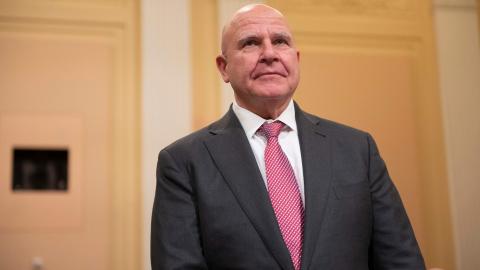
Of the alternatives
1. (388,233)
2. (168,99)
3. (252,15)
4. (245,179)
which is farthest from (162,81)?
(388,233)

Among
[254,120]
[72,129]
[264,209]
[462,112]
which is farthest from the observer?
[462,112]

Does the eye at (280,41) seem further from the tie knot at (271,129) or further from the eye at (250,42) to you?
the tie knot at (271,129)

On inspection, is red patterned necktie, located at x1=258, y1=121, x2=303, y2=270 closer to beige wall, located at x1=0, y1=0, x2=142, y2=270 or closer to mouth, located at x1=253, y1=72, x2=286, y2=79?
mouth, located at x1=253, y1=72, x2=286, y2=79

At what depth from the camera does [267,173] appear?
1.80m

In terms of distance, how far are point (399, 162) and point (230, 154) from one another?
2.39 m

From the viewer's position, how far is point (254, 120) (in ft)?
6.31

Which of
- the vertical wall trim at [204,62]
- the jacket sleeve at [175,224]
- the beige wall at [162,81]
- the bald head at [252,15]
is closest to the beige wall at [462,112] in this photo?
the vertical wall trim at [204,62]

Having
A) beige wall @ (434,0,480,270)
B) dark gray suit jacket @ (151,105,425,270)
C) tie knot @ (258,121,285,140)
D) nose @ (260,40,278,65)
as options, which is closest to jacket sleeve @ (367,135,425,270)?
dark gray suit jacket @ (151,105,425,270)

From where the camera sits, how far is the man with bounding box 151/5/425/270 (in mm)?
1689

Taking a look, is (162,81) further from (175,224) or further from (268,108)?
(175,224)

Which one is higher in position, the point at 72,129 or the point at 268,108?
the point at 72,129

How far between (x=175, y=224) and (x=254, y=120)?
15.7 inches

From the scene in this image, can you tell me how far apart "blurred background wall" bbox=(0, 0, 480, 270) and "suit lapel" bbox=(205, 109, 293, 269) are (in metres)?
1.79

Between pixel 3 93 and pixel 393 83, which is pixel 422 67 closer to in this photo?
pixel 393 83
